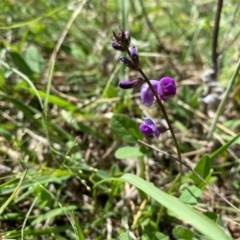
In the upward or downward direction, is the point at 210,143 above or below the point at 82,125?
below

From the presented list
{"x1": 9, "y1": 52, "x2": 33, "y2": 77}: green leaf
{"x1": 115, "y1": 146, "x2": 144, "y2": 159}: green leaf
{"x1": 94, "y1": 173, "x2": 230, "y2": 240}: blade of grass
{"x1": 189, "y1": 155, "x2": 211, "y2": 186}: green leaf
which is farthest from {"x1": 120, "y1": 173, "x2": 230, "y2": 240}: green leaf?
{"x1": 9, "y1": 52, "x2": 33, "y2": 77}: green leaf

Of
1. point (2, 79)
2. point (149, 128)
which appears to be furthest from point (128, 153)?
point (2, 79)

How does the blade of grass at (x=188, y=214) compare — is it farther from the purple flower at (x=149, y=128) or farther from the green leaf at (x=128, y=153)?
the green leaf at (x=128, y=153)

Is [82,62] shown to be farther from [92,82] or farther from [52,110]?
[52,110]

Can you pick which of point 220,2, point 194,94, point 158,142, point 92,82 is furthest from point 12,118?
point 220,2

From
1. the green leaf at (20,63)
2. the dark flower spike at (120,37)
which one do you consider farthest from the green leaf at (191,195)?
the green leaf at (20,63)
